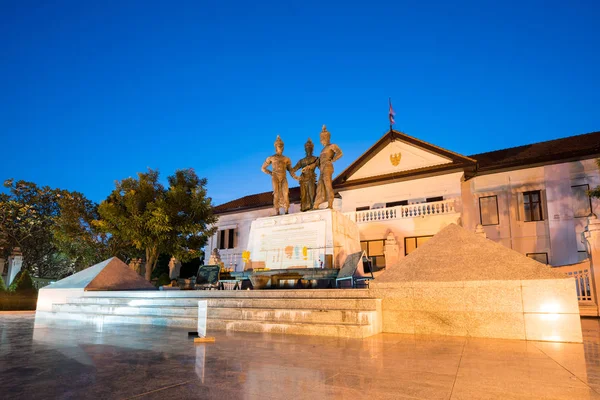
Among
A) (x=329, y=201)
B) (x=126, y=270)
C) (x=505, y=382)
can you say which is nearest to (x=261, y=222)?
(x=329, y=201)

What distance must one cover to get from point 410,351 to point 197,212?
19.3 metres

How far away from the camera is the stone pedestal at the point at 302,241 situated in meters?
12.3

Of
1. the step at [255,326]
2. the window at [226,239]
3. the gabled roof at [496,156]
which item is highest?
the gabled roof at [496,156]

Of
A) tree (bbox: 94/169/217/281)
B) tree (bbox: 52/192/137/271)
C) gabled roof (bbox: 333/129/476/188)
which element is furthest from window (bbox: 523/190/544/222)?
tree (bbox: 52/192/137/271)

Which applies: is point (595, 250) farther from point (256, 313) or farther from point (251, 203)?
point (251, 203)

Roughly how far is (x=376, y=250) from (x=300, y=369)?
23.2m

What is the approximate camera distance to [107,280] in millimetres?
12797

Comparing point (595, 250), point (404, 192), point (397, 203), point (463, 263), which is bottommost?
point (463, 263)

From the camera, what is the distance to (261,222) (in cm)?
1398

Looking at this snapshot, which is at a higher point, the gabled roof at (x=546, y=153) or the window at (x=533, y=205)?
the gabled roof at (x=546, y=153)

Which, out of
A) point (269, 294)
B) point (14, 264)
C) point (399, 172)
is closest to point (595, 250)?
point (269, 294)

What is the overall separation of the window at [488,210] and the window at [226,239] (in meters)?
19.9

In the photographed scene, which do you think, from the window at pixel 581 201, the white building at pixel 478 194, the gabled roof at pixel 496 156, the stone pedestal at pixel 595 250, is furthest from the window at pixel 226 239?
the stone pedestal at pixel 595 250

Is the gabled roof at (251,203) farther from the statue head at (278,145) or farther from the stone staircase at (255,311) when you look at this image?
the stone staircase at (255,311)
